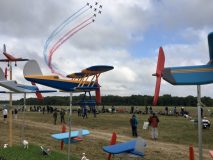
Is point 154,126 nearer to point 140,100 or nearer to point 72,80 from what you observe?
point 72,80

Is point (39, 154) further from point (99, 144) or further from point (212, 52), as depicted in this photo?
point (212, 52)

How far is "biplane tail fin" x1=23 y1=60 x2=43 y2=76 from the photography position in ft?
79.9

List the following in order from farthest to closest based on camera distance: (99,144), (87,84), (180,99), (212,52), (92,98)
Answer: (180,99), (92,98), (87,84), (99,144), (212,52)

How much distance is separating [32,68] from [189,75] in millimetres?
17590

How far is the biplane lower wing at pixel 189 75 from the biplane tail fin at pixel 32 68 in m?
16.2

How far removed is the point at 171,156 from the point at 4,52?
32.3ft

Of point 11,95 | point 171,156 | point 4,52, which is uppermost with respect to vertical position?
point 4,52

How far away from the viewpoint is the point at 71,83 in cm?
2872

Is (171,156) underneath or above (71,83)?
underneath

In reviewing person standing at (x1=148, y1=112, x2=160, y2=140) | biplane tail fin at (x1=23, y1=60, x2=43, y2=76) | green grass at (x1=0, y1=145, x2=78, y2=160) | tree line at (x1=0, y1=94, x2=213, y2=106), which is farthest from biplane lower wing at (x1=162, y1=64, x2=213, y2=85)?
tree line at (x1=0, y1=94, x2=213, y2=106)

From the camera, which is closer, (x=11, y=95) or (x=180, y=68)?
(x=180, y=68)

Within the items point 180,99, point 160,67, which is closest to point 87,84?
point 160,67

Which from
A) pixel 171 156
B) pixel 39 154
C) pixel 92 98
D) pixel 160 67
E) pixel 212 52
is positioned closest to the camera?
pixel 212 52

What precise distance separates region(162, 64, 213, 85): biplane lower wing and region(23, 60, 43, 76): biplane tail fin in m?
16.2
